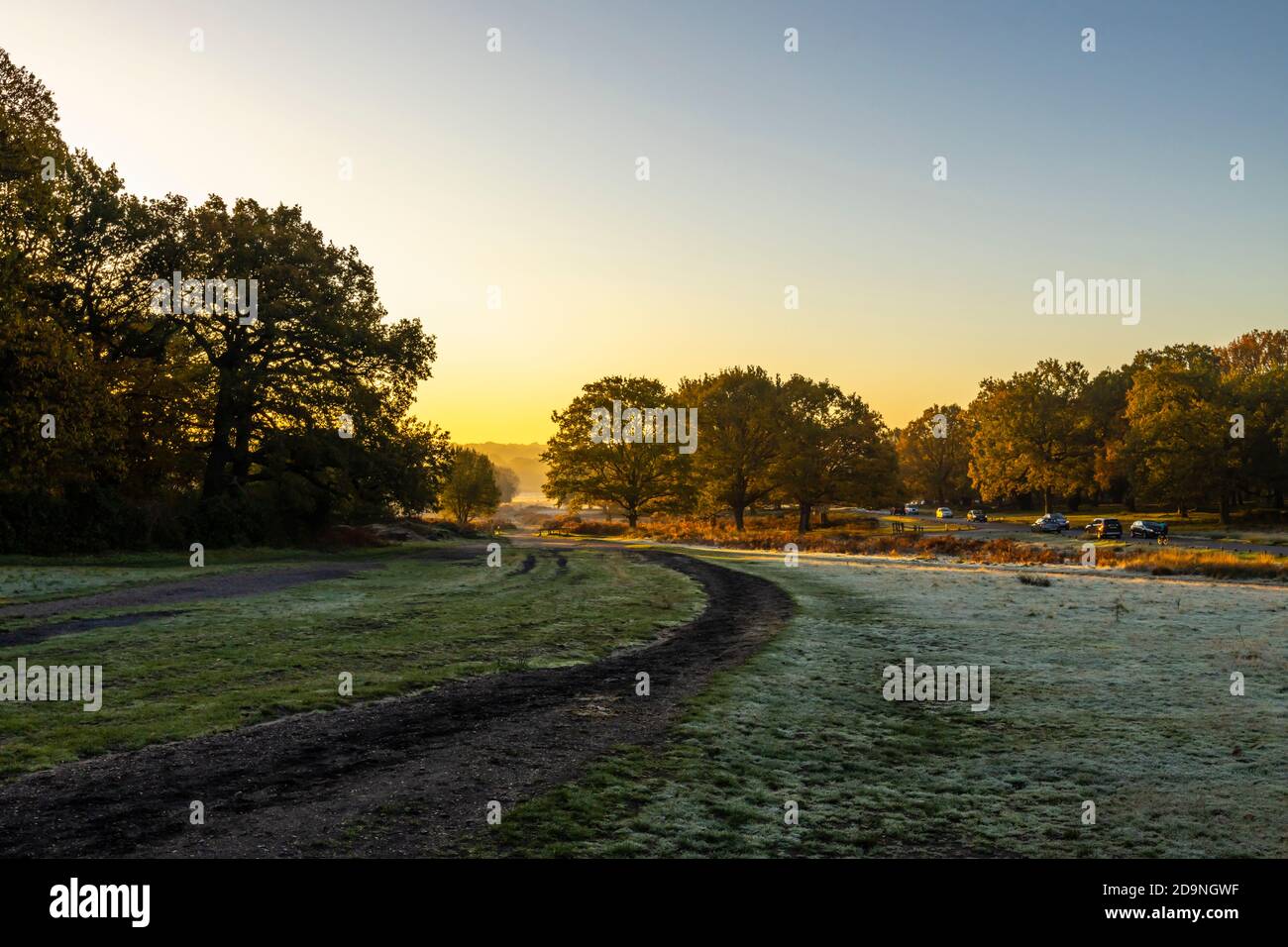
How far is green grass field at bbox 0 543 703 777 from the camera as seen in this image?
35.8 feet

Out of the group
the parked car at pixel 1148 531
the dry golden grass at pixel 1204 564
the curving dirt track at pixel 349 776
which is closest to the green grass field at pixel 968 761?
the curving dirt track at pixel 349 776

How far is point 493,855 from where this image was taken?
666 centimetres

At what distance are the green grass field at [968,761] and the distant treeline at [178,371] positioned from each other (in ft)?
101

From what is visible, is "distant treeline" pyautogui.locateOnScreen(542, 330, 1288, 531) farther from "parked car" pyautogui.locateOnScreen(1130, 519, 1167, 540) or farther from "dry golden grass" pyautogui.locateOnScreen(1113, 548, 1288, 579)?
"dry golden grass" pyautogui.locateOnScreen(1113, 548, 1288, 579)

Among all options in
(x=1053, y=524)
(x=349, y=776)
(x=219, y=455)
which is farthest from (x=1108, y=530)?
(x=349, y=776)

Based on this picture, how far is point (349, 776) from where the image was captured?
8844mm

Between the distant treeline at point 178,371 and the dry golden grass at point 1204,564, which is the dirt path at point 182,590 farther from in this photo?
the dry golden grass at point 1204,564

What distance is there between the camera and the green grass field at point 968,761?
7.42m

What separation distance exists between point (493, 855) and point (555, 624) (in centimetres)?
1385

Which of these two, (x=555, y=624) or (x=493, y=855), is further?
(x=555, y=624)

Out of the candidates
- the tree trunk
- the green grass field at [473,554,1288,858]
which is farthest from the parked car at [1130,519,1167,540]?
the tree trunk

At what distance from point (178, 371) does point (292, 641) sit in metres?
29.9
